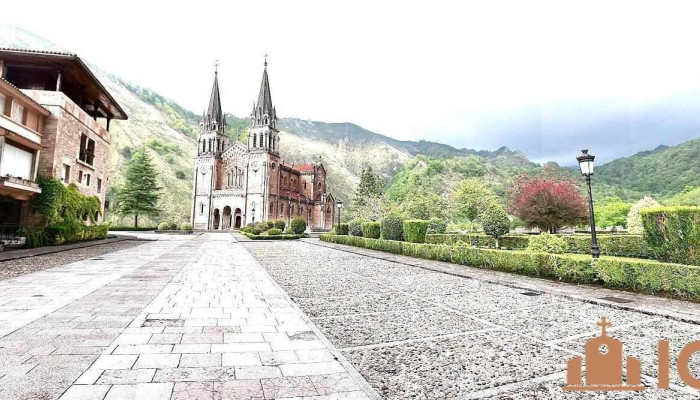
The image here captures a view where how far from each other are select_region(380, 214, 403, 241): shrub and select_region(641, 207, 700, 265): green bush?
12.3 metres

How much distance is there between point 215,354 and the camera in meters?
3.69

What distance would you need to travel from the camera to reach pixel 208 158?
5878 centimetres

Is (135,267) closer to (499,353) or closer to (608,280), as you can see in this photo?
(499,353)

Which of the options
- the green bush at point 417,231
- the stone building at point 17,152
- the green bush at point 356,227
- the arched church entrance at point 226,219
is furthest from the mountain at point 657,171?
the stone building at point 17,152

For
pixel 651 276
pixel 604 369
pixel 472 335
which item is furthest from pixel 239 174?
pixel 604 369

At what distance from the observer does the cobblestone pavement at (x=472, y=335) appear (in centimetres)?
315

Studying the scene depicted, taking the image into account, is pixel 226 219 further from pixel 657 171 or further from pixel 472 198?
pixel 657 171

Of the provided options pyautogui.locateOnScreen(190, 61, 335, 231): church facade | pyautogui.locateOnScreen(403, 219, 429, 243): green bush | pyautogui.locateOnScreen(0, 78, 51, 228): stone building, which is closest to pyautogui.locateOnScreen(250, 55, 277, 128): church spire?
pyautogui.locateOnScreen(190, 61, 335, 231): church facade

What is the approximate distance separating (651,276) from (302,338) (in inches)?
294

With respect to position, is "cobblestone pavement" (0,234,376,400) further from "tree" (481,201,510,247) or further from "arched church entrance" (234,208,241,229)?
"arched church entrance" (234,208,241,229)

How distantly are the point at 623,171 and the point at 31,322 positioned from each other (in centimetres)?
9203

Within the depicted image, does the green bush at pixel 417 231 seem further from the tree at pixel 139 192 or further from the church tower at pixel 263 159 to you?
the tree at pixel 139 192

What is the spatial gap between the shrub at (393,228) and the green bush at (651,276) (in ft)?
39.1

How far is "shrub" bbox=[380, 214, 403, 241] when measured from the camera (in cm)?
2008
